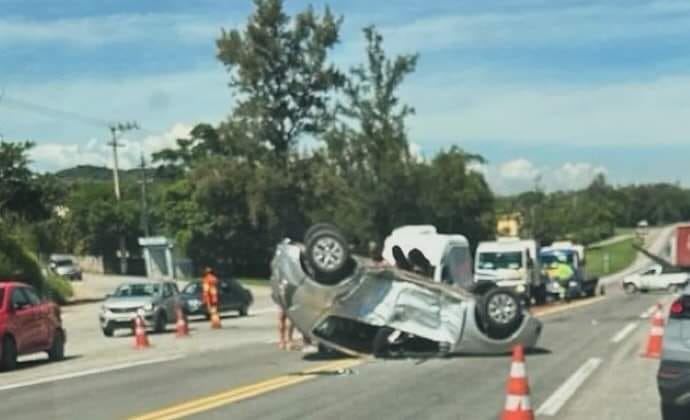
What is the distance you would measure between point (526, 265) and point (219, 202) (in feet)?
133

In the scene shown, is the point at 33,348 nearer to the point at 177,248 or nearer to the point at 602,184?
the point at 177,248

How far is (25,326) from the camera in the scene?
2381 centimetres

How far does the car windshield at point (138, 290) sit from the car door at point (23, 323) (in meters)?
13.4

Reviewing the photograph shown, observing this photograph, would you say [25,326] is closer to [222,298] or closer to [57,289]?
[222,298]

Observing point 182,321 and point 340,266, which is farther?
point 182,321

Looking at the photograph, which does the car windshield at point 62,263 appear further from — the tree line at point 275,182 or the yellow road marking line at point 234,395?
the yellow road marking line at point 234,395

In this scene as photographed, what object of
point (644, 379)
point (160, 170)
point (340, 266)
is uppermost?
point (160, 170)

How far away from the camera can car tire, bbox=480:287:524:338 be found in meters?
21.1

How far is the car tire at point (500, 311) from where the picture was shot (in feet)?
69.3

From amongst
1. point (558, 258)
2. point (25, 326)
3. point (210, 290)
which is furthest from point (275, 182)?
point (25, 326)

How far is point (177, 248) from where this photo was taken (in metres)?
95.1

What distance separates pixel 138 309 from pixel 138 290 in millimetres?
2405

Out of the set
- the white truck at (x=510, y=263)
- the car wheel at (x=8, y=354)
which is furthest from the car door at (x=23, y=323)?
the white truck at (x=510, y=263)

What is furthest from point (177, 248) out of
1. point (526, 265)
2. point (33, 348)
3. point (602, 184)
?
point (602, 184)
